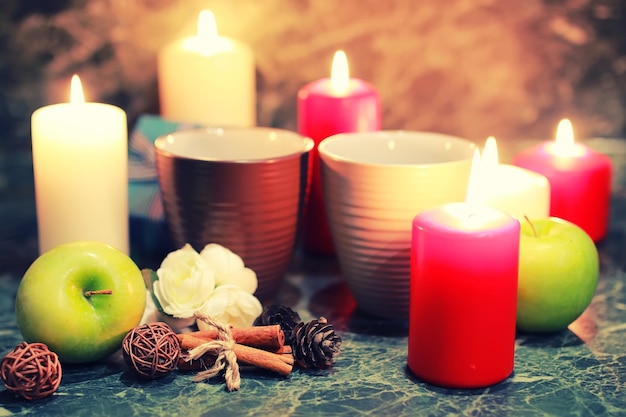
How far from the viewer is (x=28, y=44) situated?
1.42 metres

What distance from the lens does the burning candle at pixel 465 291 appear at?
89cm

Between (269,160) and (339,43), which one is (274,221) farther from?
(339,43)

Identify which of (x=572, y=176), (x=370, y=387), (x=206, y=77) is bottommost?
(x=370, y=387)

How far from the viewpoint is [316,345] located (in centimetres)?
95

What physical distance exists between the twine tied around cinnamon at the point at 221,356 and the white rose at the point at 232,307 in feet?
0.15

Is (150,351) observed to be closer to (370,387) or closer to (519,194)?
(370,387)

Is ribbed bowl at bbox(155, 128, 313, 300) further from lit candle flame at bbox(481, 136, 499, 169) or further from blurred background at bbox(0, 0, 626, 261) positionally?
blurred background at bbox(0, 0, 626, 261)

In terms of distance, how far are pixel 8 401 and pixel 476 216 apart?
468 mm

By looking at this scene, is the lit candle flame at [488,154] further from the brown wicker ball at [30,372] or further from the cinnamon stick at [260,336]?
the brown wicker ball at [30,372]

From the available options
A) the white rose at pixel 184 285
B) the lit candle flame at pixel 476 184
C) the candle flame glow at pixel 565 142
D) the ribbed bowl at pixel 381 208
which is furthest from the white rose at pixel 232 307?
the candle flame glow at pixel 565 142

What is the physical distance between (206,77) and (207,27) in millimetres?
70

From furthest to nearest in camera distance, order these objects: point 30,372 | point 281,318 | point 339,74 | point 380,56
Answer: point 380,56
point 339,74
point 281,318
point 30,372

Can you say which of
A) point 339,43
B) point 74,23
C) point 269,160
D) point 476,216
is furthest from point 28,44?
point 476,216

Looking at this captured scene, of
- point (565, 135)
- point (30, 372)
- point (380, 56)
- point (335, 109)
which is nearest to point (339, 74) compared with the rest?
point (335, 109)
